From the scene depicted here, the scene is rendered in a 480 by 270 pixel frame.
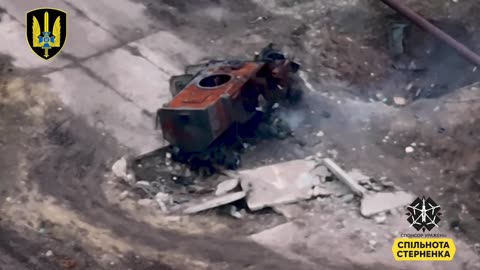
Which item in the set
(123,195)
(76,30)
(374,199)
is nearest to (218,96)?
(123,195)

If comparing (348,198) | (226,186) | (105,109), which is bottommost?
(348,198)

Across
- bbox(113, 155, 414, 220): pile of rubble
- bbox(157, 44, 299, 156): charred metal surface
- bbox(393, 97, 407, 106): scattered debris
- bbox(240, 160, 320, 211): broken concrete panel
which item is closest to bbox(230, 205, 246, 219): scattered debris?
bbox(113, 155, 414, 220): pile of rubble

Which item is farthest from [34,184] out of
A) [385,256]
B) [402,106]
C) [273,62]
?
[402,106]

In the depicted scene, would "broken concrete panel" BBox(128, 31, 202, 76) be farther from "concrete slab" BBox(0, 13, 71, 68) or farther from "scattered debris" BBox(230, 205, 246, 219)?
"scattered debris" BBox(230, 205, 246, 219)

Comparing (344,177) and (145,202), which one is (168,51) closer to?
(145,202)

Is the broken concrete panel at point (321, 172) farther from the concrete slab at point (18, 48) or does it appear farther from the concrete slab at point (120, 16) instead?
the concrete slab at point (18, 48)

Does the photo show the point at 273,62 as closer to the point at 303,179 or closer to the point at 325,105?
the point at 325,105

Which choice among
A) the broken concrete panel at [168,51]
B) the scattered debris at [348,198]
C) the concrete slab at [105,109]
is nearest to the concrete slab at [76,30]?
the broken concrete panel at [168,51]

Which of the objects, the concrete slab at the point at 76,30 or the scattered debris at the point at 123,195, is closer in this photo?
the scattered debris at the point at 123,195
